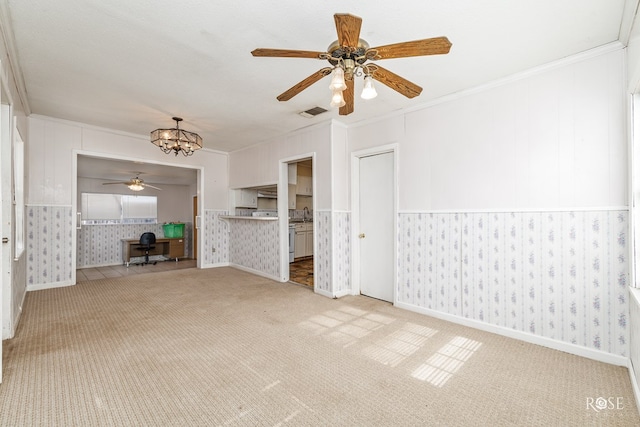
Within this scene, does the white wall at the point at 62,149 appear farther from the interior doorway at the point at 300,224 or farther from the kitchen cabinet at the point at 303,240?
the kitchen cabinet at the point at 303,240

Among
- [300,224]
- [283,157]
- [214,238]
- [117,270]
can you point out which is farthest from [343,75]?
[117,270]

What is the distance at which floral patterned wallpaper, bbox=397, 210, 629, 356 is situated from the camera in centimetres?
233

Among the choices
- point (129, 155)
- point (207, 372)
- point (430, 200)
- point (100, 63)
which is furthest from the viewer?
point (129, 155)

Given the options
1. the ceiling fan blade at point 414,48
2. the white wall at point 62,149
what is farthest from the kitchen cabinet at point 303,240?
the ceiling fan blade at point 414,48

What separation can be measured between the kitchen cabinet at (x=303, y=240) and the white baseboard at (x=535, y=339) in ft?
13.8

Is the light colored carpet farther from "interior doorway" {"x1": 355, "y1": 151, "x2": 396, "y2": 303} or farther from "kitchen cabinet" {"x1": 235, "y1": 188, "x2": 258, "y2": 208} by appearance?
"kitchen cabinet" {"x1": 235, "y1": 188, "x2": 258, "y2": 208}

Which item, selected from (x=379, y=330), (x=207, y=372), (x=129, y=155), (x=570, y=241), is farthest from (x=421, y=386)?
(x=129, y=155)

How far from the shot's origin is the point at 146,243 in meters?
6.96

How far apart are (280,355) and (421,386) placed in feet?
3.63

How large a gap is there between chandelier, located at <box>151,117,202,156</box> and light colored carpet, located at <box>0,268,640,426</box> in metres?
2.19

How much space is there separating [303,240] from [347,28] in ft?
20.5

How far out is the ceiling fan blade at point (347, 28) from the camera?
1.41 m

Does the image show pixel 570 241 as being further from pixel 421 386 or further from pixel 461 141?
pixel 421 386

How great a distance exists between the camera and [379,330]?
2.97 m
